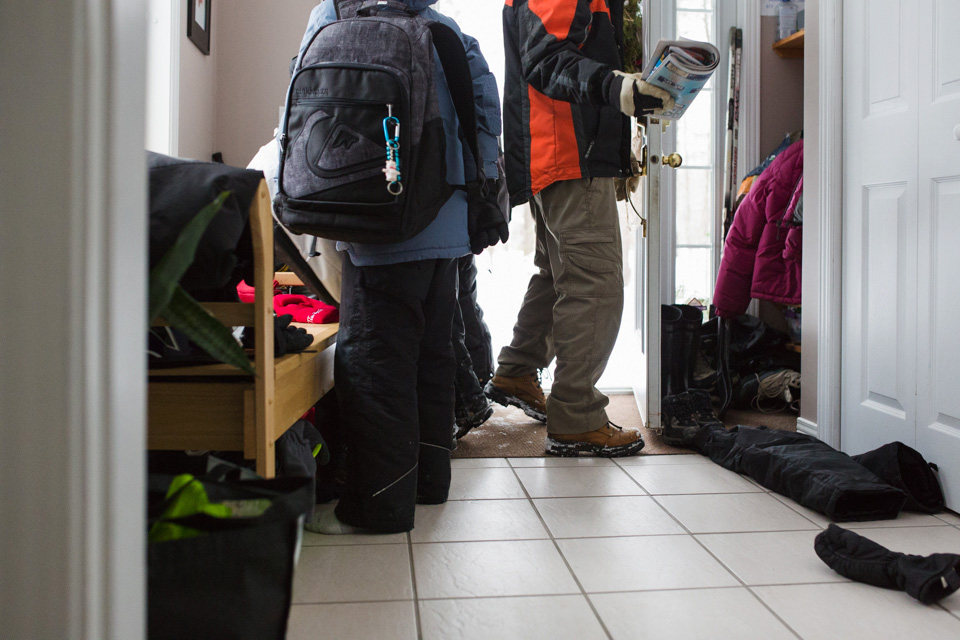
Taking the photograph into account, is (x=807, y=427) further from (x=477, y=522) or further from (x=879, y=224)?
(x=477, y=522)

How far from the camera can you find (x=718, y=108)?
11.4ft

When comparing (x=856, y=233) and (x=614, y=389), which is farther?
(x=614, y=389)

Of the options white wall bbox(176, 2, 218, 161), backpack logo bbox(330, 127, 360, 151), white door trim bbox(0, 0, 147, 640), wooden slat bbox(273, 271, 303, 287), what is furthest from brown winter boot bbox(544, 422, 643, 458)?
white door trim bbox(0, 0, 147, 640)

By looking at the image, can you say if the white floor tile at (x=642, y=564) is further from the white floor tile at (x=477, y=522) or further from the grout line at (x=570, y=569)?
the white floor tile at (x=477, y=522)

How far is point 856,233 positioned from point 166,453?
1.87 meters

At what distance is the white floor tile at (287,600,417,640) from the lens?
1.14 m

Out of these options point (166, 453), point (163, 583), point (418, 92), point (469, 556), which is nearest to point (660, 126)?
point (418, 92)

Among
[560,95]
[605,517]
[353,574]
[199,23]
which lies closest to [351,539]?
[353,574]

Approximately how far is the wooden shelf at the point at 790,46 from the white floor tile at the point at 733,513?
220cm

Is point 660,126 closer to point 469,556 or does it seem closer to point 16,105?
point 469,556

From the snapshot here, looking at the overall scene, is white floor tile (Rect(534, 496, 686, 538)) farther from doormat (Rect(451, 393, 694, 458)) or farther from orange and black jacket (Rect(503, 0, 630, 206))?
orange and black jacket (Rect(503, 0, 630, 206))

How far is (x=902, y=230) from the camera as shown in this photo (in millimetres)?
1954

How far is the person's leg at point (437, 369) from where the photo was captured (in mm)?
1666

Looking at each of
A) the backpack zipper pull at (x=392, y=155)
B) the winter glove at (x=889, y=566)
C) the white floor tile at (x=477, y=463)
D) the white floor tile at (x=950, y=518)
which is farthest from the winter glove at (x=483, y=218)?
the white floor tile at (x=950, y=518)
